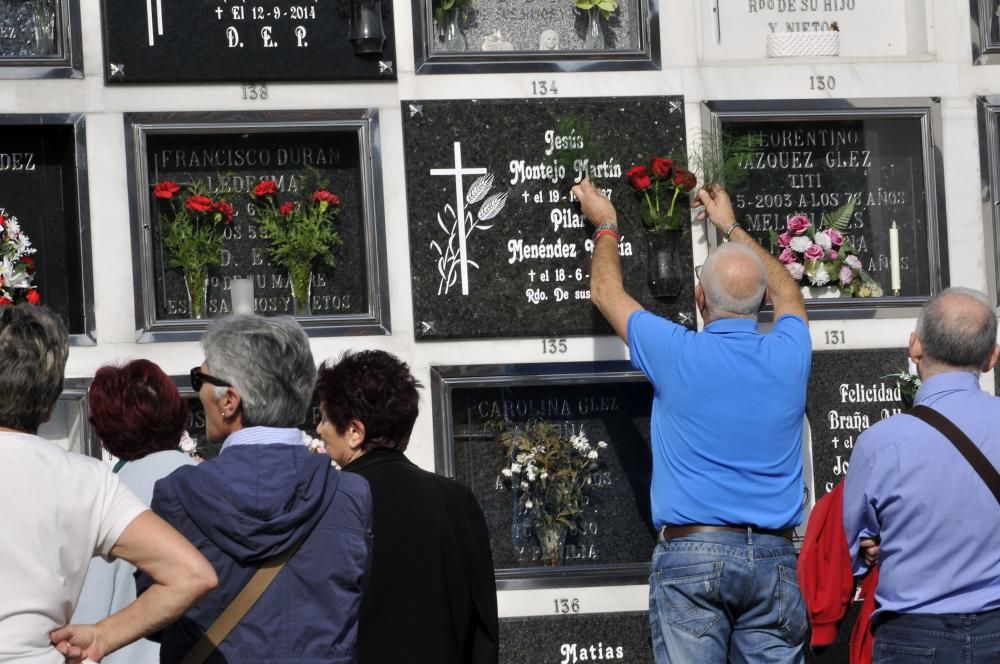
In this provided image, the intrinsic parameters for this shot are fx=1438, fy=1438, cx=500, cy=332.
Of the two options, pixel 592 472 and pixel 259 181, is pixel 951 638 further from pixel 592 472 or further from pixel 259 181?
pixel 259 181

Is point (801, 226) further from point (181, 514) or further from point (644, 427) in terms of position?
point (181, 514)

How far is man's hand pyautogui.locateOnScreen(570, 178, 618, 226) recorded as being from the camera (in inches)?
203

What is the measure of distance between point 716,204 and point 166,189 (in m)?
1.99

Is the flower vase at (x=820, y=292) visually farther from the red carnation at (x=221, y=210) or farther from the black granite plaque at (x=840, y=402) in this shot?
the red carnation at (x=221, y=210)

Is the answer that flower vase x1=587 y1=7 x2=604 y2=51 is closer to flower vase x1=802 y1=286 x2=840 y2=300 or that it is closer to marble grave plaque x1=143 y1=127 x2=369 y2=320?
marble grave plaque x1=143 y1=127 x2=369 y2=320

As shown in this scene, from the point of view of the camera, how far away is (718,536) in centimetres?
411

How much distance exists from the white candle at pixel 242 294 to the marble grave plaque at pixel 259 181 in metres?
0.10

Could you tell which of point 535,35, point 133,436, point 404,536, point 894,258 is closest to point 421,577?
point 404,536

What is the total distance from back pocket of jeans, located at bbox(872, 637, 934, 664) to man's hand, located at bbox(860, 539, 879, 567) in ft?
0.77

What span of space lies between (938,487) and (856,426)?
214 cm

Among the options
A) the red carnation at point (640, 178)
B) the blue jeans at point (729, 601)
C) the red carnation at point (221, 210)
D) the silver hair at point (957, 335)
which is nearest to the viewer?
the silver hair at point (957, 335)

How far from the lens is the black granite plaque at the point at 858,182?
5.68 meters

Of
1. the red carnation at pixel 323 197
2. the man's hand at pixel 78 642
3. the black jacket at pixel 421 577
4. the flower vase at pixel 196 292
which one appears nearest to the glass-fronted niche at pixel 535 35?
the red carnation at pixel 323 197

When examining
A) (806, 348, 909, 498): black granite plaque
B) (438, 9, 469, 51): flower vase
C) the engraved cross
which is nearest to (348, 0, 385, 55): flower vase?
(438, 9, 469, 51): flower vase
